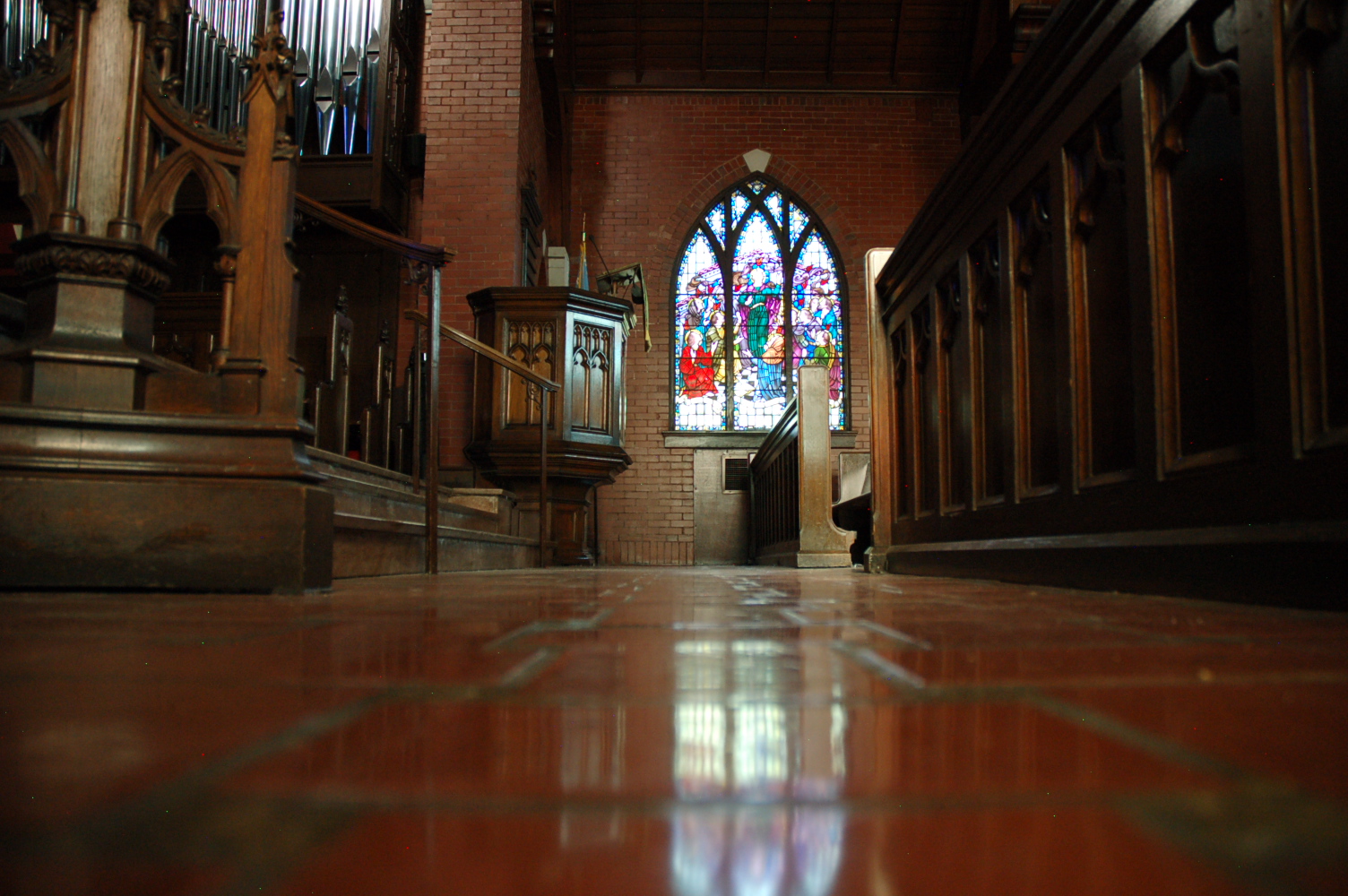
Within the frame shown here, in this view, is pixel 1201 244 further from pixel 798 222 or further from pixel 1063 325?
pixel 798 222

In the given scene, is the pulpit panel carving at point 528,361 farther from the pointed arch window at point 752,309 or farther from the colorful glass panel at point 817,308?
the colorful glass panel at point 817,308

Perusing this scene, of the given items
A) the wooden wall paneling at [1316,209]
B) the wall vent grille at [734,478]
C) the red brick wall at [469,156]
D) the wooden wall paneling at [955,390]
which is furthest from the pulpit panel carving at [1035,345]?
the wall vent grille at [734,478]

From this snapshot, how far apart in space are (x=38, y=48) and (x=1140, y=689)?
190 centimetres

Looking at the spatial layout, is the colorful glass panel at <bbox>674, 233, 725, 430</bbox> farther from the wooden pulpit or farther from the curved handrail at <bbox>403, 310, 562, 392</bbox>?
the curved handrail at <bbox>403, 310, 562, 392</bbox>

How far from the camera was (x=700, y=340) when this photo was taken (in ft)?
31.8

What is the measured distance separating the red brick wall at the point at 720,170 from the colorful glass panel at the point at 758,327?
2.01 feet

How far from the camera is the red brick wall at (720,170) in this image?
9.50m

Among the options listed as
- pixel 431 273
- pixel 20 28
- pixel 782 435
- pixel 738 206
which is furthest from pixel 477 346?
pixel 738 206

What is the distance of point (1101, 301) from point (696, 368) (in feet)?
26.4

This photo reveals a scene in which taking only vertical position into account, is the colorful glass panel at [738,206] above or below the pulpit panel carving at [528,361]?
above

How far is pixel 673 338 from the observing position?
31.5 ft

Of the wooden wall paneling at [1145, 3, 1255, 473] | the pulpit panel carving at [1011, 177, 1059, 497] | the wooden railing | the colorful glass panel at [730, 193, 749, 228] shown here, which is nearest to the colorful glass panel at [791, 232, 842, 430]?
the colorful glass panel at [730, 193, 749, 228]

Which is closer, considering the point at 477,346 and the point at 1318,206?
the point at 1318,206

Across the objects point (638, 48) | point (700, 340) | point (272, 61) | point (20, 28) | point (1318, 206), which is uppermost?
point (638, 48)
